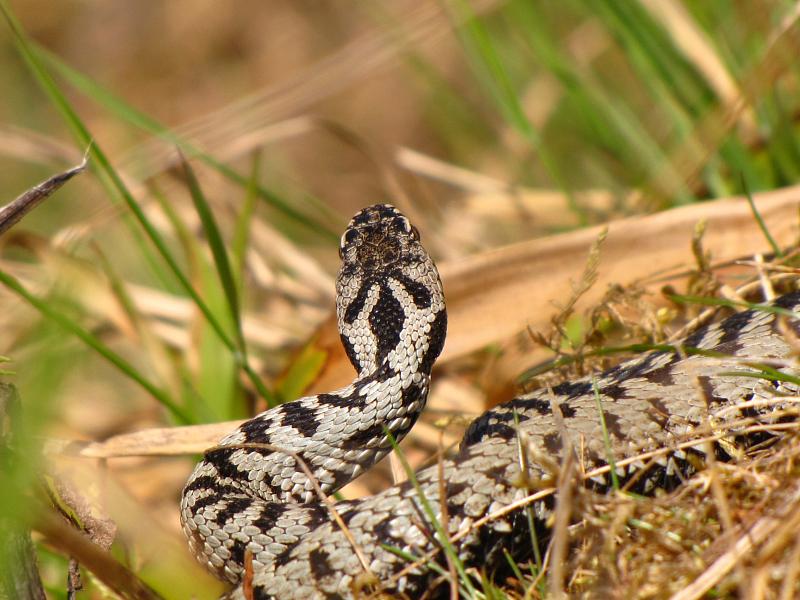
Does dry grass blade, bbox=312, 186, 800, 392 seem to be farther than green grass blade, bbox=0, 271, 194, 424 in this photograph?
Yes

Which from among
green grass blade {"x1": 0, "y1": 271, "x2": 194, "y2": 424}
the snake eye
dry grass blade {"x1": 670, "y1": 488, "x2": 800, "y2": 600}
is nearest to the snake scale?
the snake eye

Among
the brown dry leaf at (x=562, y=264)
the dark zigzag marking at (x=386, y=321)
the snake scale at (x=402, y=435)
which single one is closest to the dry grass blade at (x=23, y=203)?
the snake scale at (x=402, y=435)

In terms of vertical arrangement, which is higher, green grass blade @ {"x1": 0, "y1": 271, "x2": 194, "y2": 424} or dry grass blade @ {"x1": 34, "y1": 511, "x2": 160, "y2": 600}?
green grass blade @ {"x1": 0, "y1": 271, "x2": 194, "y2": 424}

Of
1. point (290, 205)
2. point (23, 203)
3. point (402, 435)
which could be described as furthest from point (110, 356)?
point (290, 205)

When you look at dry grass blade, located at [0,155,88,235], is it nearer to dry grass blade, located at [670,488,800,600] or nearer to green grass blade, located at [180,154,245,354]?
green grass blade, located at [180,154,245,354]

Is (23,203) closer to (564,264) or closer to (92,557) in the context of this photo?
(92,557)

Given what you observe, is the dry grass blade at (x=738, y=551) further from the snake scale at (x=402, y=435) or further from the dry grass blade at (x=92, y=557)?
the dry grass blade at (x=92, y=557)

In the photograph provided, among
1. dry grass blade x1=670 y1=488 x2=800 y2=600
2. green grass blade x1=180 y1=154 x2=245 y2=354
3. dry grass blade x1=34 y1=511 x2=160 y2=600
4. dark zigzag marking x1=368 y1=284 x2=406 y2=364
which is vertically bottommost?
dry grass blade x1=670 y1=488 x2=800 y2=600
